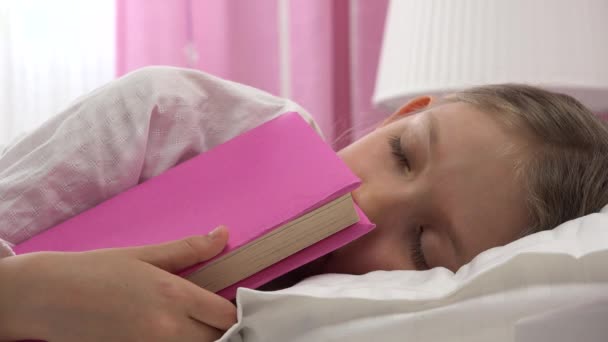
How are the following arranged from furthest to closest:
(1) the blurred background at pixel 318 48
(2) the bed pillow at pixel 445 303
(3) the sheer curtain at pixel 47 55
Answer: (3) the sheer curtain at pixel 47 55 → (1) the blurred background at pixel 318 48 → (2) the bed pillow at pixel 445 303

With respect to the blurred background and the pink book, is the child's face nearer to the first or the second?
the pink book

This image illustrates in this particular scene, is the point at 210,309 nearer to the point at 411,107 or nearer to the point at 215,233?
the point at 215,233

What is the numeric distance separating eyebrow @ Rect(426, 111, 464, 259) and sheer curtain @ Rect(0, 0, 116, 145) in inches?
43.2

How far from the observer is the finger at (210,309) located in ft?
1.66

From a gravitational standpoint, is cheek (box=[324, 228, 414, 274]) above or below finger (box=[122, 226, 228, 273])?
below

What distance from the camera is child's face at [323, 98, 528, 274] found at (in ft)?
2.24

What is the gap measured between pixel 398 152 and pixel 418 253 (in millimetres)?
113

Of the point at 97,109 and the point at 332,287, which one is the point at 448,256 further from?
the point at 97,109

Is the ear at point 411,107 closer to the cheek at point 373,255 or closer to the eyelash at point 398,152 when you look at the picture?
the eyelash at point 398,152

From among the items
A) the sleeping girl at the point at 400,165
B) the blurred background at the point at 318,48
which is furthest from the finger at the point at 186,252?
the blurred background at the point at 318,48

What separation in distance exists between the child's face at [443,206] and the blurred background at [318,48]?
0.57m

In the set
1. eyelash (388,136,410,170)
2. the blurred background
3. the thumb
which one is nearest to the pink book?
the thumb

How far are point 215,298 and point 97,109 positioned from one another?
1.01ft

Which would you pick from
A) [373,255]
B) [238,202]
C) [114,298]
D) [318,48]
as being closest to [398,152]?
[373,255]
